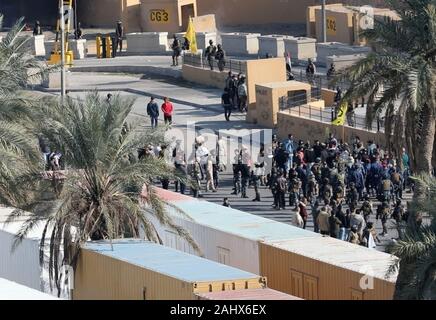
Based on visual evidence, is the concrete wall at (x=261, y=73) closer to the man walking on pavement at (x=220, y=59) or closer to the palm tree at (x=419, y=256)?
the man walking on pavement at (x=220, y=59)

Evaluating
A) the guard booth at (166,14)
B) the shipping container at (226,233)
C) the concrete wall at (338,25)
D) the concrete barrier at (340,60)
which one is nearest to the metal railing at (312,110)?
the concrete barrier at (340,60)

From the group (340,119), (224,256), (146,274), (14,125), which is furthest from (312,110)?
(146,274)

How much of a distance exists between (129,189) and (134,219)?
605 mm

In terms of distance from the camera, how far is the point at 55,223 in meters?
28.4

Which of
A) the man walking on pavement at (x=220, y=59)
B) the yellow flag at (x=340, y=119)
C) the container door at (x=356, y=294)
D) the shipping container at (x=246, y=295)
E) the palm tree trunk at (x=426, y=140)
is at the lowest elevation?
the container door at (x=356, y=294)

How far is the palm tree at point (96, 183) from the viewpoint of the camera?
2852 centimetres

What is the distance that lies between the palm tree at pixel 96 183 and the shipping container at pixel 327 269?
2.22 metres

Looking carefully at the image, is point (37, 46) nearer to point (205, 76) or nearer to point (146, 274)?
point (205, 76)

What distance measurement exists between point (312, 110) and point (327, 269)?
18.8 meters

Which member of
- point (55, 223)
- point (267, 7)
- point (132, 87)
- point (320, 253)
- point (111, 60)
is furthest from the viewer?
point (267, 7)

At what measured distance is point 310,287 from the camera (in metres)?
26.3

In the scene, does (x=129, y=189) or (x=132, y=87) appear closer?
(x=129, y=189)
